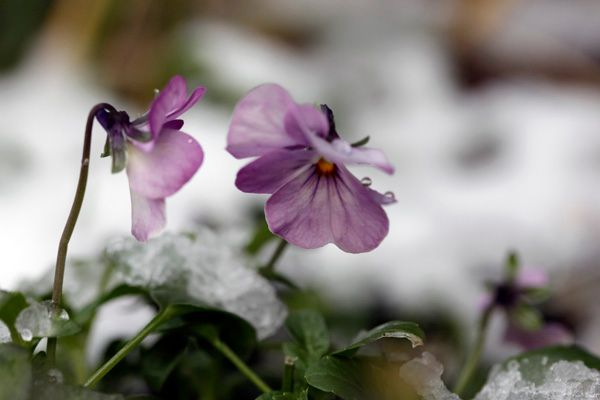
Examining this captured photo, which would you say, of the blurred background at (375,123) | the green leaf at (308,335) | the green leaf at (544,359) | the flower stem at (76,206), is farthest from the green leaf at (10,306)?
the blurred background at (375,123)

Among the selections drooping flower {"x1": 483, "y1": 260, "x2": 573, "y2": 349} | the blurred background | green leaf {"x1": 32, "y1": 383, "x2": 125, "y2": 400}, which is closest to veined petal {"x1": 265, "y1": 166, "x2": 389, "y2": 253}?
green leaf {"x1": 32, "y1": 383, "x2": 125, "y2": 400}

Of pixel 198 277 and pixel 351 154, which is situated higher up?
pixel 351 154

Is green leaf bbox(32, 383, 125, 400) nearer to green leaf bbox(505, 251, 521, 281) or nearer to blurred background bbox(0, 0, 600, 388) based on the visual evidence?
green leaf bbox(505, 251, 521, 281)

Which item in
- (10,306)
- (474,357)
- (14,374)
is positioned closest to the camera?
(14,374)

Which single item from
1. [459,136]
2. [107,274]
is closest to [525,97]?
[459,136]

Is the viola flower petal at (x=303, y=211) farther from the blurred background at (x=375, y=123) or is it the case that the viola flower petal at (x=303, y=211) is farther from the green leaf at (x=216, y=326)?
the blurred background at (x=375, y=123)

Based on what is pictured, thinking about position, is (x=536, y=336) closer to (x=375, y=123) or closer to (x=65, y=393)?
(x=65, y=393)

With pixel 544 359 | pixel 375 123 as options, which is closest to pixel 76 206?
pixel 544 359
